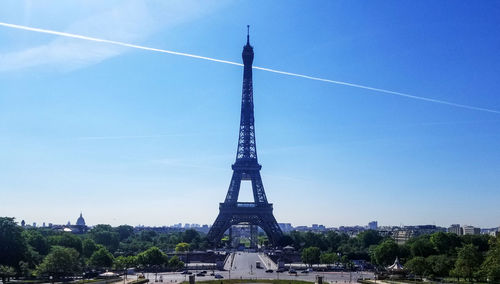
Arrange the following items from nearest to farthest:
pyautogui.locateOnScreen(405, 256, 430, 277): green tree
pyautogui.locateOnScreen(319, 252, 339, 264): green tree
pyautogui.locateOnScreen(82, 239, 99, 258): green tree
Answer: pyautogui.locateOnScreen(405, 256, 430, 277): green tree < pyautogui.locateOnScreen(82, 239, 99, 258): green tree < pyautogui.locateOnScreen(319, 252, 339, 264): green tree

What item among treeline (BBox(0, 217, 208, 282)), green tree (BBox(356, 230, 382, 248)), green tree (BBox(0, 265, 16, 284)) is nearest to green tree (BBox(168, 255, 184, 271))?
treeline (BBox(0, 217, 208, 282))

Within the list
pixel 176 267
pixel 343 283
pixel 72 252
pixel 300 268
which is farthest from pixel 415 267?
pixel 72 252

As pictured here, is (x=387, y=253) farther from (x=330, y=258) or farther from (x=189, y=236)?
(x=189, y=236)

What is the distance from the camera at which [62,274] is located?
64375mm

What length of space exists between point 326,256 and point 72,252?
47467mm

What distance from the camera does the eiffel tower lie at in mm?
109562

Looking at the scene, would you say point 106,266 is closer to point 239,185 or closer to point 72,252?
point 72,252

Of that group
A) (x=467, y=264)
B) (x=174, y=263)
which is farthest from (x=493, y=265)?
(x=174, y=263)

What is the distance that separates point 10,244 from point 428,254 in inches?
2641

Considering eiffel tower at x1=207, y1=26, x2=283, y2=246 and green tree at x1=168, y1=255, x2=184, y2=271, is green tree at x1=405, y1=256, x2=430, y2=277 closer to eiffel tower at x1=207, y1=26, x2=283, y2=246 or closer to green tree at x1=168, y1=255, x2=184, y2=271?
green tree at x1=168, y1=255, x2=184, y2=271

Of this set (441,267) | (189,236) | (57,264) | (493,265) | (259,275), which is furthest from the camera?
(189,236)

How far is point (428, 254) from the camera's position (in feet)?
290

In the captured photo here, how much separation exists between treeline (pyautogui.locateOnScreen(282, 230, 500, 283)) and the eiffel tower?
44.9ft

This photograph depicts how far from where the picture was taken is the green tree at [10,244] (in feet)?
203
